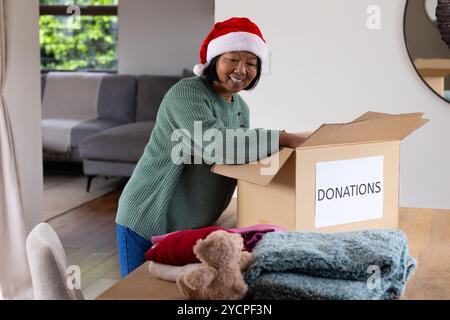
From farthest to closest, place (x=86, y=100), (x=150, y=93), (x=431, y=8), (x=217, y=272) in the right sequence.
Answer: (x=86, y=100) → (x=150, y=93) → (x=431, y=8) → (x=217, y=272)

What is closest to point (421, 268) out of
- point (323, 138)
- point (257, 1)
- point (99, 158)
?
point (323, 138)

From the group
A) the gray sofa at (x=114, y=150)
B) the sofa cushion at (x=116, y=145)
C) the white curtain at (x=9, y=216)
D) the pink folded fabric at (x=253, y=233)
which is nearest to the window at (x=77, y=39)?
the gray sofa at (x=114, y=150)

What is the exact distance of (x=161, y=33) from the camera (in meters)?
6.78

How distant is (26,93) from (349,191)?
2.44 m

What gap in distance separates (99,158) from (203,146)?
4.16 meters

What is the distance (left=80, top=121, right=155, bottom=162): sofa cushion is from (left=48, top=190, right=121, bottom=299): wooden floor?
0.33 metres

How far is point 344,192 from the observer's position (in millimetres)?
1610

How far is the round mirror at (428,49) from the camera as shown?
2.65 metres

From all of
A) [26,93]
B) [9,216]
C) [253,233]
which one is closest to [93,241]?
[9,216]

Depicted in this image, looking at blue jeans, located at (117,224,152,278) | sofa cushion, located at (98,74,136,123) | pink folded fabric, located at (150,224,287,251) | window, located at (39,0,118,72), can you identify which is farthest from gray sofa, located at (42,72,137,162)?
pink folded fabric, located at (150,224,287,251)

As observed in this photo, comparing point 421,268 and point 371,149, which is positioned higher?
point 371,149

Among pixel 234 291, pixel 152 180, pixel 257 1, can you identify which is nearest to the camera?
pixel 234 291

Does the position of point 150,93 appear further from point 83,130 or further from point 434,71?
point 434,71
